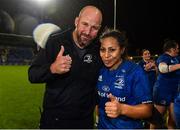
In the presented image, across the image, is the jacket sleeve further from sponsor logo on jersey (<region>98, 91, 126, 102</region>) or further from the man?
sponsor logo on jersey (<region>98, 91, 126, 102</region>)

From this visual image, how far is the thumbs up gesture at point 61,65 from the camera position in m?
3.71

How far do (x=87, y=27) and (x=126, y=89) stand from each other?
0.80 metres

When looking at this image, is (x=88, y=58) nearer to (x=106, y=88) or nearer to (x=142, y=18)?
(x=106, y=88)

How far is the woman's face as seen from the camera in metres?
3.61

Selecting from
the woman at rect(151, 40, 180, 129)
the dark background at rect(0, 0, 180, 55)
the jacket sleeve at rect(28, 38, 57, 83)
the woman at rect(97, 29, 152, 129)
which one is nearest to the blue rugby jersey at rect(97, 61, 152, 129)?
the woman at rect(97, 29, 152, 129)

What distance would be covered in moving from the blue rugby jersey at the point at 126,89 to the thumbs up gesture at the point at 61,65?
0.40 m

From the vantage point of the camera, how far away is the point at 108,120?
3660 millimetres

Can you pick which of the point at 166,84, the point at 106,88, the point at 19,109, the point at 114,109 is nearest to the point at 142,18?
the point at 19,109

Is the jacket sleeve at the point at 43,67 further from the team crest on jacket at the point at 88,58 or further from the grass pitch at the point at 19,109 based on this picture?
the grass pitch at the point at 19,109

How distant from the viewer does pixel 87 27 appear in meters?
3.93

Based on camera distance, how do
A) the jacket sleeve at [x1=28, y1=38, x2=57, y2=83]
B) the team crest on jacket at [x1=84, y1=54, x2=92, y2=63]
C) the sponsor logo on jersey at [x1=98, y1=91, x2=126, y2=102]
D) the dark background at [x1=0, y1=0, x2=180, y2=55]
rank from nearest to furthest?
the sponsor logo on jersey at [x1=98, y1=91, x2=126, y2=102]
the jacket sleeve at [x1=28, y1=38, x2=57, y2=83]
the team crest on jacket at [x1=84, y1=54, x2=92, y2=63]
the dark background at [x1=0, y1=0, x2=180, y2=55]

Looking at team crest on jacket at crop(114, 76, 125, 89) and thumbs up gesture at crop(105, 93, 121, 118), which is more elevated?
team crest on jacket at crop(114, 76, 125, 89)

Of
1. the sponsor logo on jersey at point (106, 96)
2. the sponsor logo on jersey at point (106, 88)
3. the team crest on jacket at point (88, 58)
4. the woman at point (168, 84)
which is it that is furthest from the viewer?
the woman at point (168, 84)

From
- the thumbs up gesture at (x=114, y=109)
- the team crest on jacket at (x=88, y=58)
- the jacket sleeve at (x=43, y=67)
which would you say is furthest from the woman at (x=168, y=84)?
the thumbs up gesture at (x=114, y=109)
